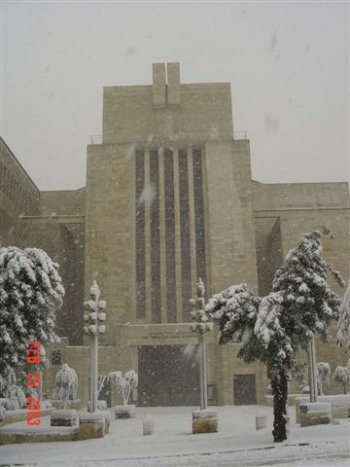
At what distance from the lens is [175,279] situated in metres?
46.2

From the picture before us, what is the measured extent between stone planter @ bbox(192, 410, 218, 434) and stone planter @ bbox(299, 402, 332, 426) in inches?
127

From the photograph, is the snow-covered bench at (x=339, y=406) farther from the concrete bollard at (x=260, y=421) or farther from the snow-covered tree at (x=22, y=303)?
the snow-covered tree at (x=22, y=303)

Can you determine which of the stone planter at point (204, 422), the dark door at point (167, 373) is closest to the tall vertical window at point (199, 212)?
the dark door at point (167, 373)

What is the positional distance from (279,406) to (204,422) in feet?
15.9

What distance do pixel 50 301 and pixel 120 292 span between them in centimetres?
2678

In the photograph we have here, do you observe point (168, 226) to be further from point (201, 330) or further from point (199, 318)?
point (201, 330)

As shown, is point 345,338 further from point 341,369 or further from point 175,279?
point 175,279

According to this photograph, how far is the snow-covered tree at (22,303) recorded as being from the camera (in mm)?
17641

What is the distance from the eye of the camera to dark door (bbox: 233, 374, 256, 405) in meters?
41.4

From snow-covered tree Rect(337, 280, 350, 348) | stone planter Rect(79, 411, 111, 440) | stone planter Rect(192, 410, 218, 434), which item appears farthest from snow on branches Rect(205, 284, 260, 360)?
stone planter Rect(79, 411, 111, 440)

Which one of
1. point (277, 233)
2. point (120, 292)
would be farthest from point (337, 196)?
point (120, 292)

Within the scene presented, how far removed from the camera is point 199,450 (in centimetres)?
1569

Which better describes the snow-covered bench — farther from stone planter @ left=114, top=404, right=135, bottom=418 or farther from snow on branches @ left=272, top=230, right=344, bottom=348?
stone planter @ left=114, top=404, right=135, bottom=418

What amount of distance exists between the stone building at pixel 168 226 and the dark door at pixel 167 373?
0.09 m
